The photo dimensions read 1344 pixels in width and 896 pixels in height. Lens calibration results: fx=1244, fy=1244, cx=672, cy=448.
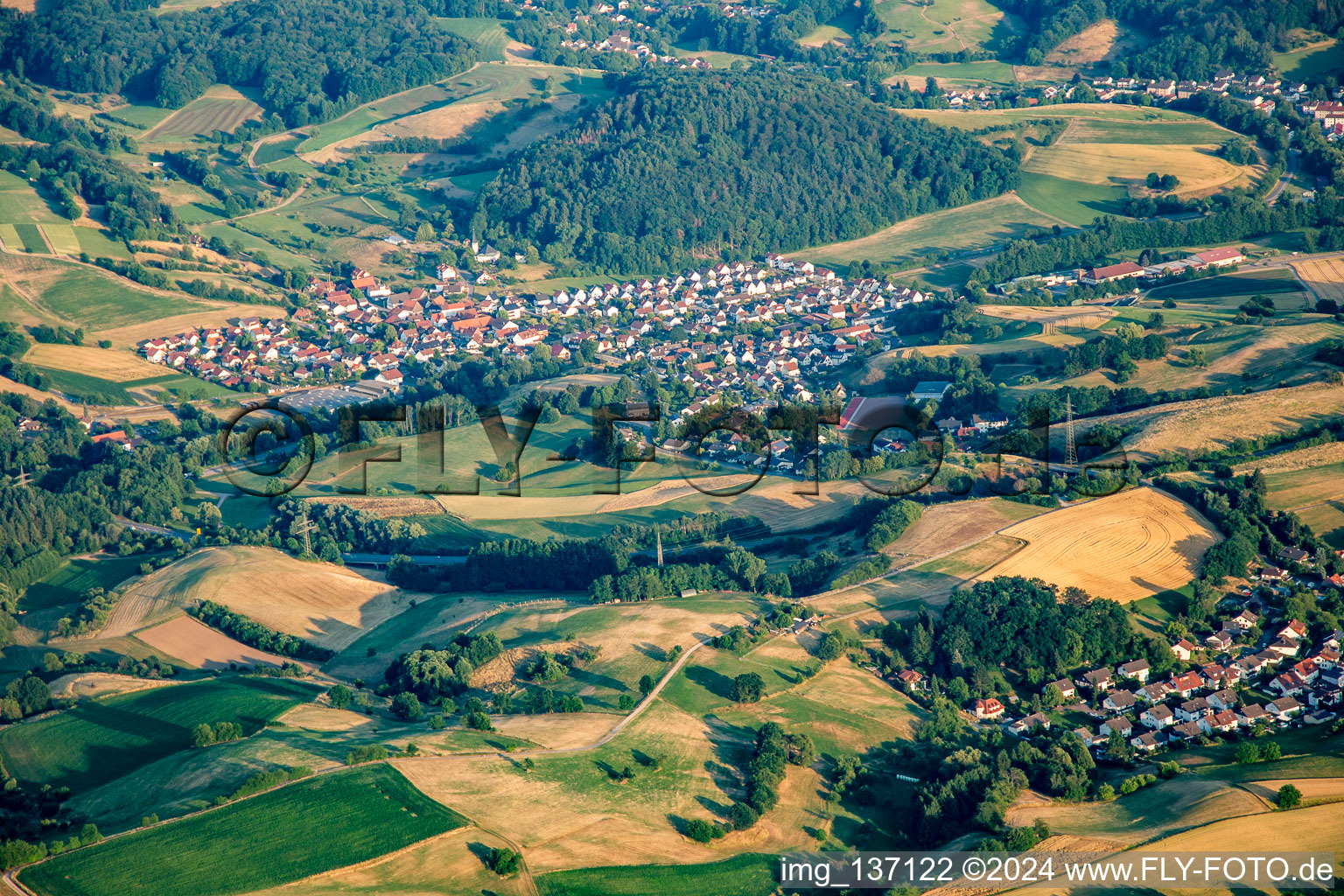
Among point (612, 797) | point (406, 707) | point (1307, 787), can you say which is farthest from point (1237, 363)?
point (406, 707)

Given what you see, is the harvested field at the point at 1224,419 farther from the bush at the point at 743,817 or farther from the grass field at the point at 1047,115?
the grass field at the point at 1047,115

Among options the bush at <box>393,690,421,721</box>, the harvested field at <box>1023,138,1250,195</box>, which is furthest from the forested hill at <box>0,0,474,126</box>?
the bush at <box>393,690,421,721</box>

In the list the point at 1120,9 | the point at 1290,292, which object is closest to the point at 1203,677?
the point at 1290,292

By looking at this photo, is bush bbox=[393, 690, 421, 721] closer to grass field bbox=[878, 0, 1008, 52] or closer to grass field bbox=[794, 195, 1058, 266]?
grass field bbox=[794, 195, 1058, 266]

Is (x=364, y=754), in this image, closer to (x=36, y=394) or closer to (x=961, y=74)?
(x=36, y=394)

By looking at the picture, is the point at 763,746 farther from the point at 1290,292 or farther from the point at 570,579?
the point at 1290,292

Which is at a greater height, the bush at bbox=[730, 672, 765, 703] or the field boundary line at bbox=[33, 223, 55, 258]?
the field boundary line at bbox=[33, 223, 55, 258]

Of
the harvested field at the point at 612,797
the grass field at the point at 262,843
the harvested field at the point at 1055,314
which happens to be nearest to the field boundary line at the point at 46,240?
the harvested field at the point at 1055,314
